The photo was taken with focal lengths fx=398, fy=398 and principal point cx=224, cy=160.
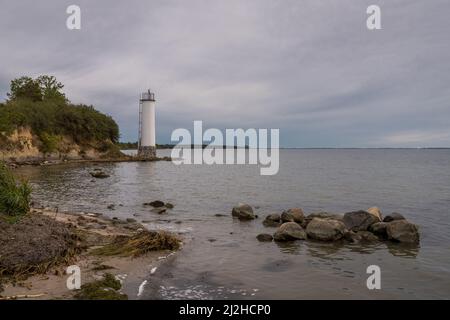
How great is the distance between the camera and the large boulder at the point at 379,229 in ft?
64.3

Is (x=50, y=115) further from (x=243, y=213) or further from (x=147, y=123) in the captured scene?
(x=243, y=213)

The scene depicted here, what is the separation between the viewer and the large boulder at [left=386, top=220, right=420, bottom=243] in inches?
739

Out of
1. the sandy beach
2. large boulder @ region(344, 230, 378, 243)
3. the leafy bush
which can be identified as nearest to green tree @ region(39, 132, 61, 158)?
the leafy bush

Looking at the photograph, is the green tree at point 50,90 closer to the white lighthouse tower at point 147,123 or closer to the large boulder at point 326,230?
the white lighthouse tower at point 147,123

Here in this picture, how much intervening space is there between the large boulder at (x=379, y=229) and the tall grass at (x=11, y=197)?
52.5 ft

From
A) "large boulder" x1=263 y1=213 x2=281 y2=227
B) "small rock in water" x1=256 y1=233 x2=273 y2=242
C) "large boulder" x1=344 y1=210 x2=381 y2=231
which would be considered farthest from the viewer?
"large boulder" x1=263 y1=213 x2=281 y2=227

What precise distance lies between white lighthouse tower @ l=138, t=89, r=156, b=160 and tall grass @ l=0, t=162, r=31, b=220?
72118 millimetres

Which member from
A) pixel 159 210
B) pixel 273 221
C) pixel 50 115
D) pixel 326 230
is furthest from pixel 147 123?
pixel 326 230

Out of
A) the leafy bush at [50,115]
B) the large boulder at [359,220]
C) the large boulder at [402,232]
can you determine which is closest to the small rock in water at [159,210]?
the large boulder at [359,220]

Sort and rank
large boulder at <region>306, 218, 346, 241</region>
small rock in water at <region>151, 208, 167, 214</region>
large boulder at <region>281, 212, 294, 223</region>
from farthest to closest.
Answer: small rock in water at <region>151, 208, 167, 214</region> < large boulder at <region>281, 212, 294, 223</region> < large boulder at <region>306, 218, 346, 241</region>

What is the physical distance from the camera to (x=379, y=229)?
19719mm

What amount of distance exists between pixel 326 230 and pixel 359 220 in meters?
2.85

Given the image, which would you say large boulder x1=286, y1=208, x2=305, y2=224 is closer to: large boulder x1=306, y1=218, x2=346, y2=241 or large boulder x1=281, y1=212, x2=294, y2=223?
large boulder x1=281, y1=212, x2=294, y2=223
